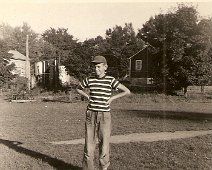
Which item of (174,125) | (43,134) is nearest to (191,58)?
(174,125)

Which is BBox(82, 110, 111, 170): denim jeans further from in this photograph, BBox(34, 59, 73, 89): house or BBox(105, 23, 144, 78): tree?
BBox(105, 23, 144, 78): tree

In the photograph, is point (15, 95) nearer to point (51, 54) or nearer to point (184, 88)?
point (184, 88)

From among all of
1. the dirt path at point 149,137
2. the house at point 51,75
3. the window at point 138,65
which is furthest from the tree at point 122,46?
the dirt path at point 149,137

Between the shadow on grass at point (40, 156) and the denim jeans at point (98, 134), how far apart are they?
2.64 ft

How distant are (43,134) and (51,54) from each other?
192 ft

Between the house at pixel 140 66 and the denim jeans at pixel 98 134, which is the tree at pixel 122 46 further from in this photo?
the denim jeans at pixel 98 134

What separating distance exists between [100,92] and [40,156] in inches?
110

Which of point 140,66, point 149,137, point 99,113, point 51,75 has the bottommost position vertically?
point 149,137

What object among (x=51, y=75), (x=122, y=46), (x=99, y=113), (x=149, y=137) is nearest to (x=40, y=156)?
(x=99, y=113)

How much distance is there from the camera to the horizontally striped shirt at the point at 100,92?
246 inches

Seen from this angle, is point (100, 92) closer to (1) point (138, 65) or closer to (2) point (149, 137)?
(2) point (149, 137)

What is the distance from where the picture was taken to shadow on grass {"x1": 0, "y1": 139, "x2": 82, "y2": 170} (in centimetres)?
715

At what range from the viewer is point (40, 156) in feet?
26.9

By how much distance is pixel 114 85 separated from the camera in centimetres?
632
